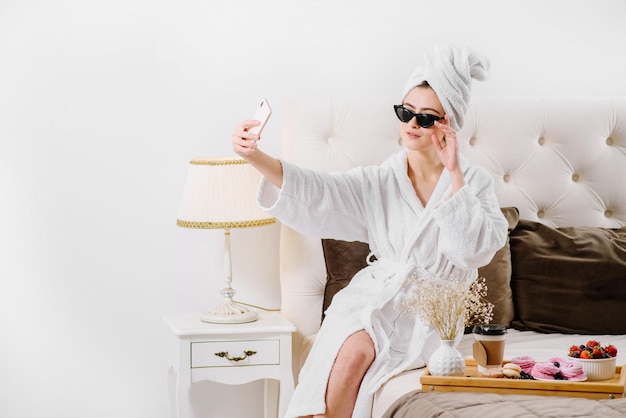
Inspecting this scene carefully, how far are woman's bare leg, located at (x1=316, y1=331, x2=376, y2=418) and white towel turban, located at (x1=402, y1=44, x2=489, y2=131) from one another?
2.34 ft

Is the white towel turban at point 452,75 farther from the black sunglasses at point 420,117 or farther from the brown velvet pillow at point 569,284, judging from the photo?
the brown velvet pillow at point 569,284

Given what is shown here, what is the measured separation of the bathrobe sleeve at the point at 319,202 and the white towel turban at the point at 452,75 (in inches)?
13.7

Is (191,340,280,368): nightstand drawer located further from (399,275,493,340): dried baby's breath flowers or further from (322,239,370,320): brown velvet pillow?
(399,275,493,340): dried baby's breath flowers

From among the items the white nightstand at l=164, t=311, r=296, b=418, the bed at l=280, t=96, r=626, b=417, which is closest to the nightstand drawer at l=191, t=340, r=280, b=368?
the white nightstand at l=164, t=311, r=296, b=418

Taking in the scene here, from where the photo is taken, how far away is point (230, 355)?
116 inches

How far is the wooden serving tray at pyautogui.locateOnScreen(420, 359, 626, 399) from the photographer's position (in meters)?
2.19

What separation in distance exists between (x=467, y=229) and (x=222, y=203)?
0.82m

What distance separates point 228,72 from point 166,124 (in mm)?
278

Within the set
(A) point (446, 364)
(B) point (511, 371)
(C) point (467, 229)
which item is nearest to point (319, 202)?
(C) point (467, 229)

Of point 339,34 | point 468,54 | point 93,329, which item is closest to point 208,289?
point 93,329

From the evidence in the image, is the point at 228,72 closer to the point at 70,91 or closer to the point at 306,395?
the point at 70,91

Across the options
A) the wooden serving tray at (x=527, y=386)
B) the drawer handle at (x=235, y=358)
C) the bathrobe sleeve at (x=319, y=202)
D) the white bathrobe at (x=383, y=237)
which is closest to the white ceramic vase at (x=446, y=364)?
the wooden serving tray at (x=527, y=386)

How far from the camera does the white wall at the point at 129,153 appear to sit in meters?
3.19

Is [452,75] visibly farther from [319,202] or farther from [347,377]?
[347,377]
